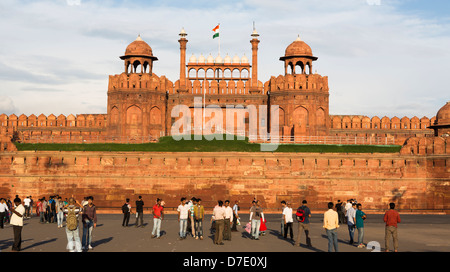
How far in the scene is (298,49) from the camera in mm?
48375

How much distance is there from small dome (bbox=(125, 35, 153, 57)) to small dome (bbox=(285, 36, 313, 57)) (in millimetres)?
14482

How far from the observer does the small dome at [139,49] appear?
47.5 meters

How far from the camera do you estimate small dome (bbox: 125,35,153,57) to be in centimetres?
4747

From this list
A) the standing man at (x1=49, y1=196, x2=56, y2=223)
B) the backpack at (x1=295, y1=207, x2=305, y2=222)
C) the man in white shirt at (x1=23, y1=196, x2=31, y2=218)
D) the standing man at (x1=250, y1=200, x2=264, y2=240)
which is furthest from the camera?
the man in white shirt at (x1=23, y1=196, x2=31, y2=218)

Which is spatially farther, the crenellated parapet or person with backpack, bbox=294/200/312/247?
the crenellated parapet

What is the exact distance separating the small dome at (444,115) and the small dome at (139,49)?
94.2 ft

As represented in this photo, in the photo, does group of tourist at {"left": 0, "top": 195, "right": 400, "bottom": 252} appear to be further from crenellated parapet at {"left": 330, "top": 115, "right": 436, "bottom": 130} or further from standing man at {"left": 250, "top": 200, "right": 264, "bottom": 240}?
crenellated parapet at {"left": 330, "top": 115, "right": 436, "bottom": 130}

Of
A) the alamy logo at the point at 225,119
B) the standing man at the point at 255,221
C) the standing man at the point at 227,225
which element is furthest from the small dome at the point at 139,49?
the standing man at the point at 227,225

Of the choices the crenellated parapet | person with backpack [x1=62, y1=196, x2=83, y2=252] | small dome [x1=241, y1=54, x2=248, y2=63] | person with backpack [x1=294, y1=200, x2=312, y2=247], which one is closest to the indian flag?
small dome [x1=241, y1=54, x2=248, y2=63]

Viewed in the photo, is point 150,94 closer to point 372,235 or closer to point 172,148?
point 172,148

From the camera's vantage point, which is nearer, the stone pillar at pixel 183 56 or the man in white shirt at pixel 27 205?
the man in white shirt at pixel 27 205

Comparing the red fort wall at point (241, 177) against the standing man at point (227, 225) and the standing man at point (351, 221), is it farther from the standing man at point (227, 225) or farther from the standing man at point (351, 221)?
the standing man at point (351, 221)

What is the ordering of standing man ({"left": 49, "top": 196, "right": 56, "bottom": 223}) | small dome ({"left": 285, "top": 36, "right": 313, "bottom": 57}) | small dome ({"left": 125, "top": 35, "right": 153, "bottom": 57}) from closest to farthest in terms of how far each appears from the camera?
standing man ({"left": 49, "top": 196, "right": 56, "bottom": 223}) < small dome ({"left": 125, "top": 35, "right": 153, "bottom": 57}) < small dome ({"left": 285, "top": 36, "right": 313, "bottom": 57})

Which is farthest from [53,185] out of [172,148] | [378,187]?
[378,187]
